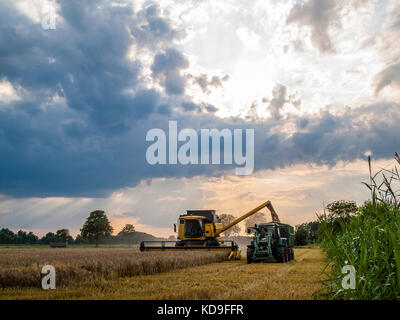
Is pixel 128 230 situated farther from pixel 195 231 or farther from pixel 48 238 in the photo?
pixel 195 231

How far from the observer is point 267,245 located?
20641mm

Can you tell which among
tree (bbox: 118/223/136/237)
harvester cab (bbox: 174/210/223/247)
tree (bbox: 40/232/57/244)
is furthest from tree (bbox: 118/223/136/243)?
harvester cab (bbox: 174/210/223/247)

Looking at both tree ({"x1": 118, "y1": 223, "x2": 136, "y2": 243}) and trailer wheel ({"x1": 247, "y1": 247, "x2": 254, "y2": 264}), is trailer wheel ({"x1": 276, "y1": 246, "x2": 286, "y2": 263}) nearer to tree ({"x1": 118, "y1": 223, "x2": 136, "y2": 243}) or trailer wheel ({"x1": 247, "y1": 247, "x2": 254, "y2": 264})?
trailer wheel ({"x1": 247, "y1": 247, "x2": 254, "y2": 264})

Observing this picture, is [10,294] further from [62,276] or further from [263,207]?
[263,207]

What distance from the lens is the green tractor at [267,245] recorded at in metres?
19.9

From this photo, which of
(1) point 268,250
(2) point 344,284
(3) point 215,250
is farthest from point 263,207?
(2) point 344,284

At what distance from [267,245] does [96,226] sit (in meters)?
61.1

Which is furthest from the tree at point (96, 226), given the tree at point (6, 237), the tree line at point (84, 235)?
the tree at point (6, 237)

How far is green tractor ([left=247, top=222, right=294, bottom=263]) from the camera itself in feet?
65.3

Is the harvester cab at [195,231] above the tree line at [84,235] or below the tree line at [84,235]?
above

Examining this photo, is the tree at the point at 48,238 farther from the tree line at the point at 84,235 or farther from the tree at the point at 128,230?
the tree at the point at 128,230

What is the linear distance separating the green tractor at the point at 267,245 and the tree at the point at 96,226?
5990cm
